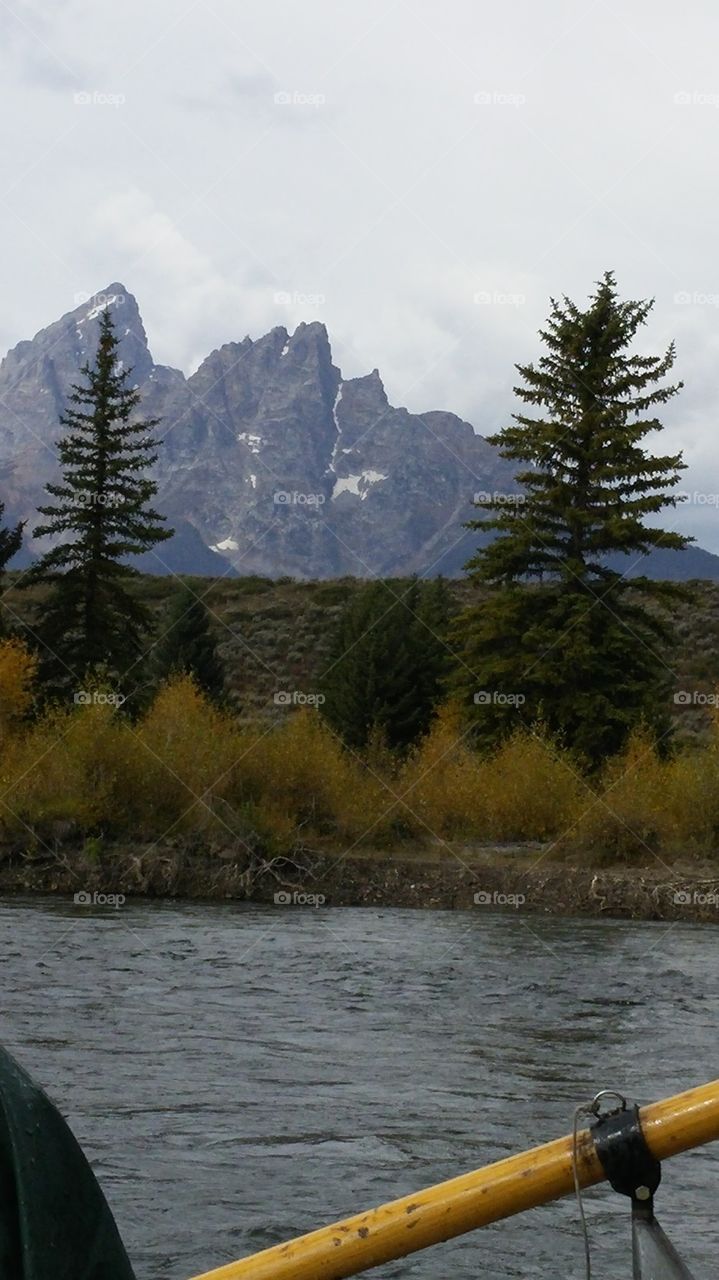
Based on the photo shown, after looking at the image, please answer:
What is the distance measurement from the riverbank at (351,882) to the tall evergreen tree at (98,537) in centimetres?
1659

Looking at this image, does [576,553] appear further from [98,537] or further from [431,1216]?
[431,1216]

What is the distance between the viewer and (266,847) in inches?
1270

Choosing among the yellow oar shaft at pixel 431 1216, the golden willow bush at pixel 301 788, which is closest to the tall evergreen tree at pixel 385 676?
the golden willow bush at pixel 301 788

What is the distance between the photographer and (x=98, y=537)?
49312 millimetres

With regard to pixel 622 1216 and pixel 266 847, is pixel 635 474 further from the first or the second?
pixel 622 1216

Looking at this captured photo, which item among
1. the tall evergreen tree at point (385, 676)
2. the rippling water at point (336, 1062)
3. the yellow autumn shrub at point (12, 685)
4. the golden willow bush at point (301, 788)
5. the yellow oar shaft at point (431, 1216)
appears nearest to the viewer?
the yellow oar shaft at point (431, 1216)

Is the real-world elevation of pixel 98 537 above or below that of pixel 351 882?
above

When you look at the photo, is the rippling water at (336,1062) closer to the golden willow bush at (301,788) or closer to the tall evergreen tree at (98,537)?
the golden willow bush at (301,788)

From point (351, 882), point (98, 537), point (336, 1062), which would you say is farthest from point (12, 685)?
point (336, 1062)

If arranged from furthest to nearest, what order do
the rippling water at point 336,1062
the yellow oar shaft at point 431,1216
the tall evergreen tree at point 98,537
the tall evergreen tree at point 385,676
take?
the tall evergreen tree at point 385,676 < the tall evergreen tree at point 98,537 < the rippling water at point 336,1062 < the yellow oar shaft at point 431,1216

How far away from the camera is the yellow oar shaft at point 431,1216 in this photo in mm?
3016

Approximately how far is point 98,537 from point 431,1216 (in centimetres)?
4727

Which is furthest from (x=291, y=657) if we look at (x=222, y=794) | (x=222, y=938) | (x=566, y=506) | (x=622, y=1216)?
(x=622, y=1216)

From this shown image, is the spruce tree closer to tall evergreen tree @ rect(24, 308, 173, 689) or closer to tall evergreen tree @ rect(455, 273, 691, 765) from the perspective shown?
tall evergreen tree @ rect(24, 308, 173, 689)
